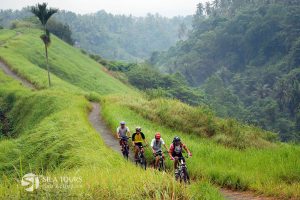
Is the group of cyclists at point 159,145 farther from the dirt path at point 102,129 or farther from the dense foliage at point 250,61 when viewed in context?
the dense foliage at point 250,61

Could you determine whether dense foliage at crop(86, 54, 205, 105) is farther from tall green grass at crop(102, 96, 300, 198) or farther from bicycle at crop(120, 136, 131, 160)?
tall green grass at crop(102, 96, 300, 198)

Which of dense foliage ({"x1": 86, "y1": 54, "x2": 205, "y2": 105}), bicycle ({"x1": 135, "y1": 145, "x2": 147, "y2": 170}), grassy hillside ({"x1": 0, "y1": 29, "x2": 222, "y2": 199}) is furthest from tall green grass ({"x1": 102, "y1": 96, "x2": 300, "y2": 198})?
dense foliage ({"x1": 86, "y1": 54, "x2": 205, "y2": 105})

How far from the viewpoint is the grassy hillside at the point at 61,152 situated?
8.81 metres

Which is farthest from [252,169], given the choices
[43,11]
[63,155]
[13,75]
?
[13,75]

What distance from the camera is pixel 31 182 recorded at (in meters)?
8.61

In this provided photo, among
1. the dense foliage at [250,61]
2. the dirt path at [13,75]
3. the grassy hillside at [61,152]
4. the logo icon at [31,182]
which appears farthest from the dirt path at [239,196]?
the dense foliage at [250,61]

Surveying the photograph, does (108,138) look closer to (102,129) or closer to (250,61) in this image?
(102,129)

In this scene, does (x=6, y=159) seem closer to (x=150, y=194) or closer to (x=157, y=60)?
(x=150, y=194)

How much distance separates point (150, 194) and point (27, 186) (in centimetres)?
271

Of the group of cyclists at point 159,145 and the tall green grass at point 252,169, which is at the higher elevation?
the group of cyclists at point 159,145

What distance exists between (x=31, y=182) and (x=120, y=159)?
9.05 m

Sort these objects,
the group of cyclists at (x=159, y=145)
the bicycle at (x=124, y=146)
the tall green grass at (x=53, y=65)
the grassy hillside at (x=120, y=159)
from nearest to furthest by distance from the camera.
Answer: the grassy hillside at (x=120, y=159) < the group of cyclists at (x=159, y=145) < the bicycle at (x=124, y=146) < the tall green grass at (x=53, y=65)

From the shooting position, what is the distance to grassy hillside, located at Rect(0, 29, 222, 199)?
8812 mm

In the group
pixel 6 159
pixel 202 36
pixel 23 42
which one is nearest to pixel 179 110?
pixel 6 159
